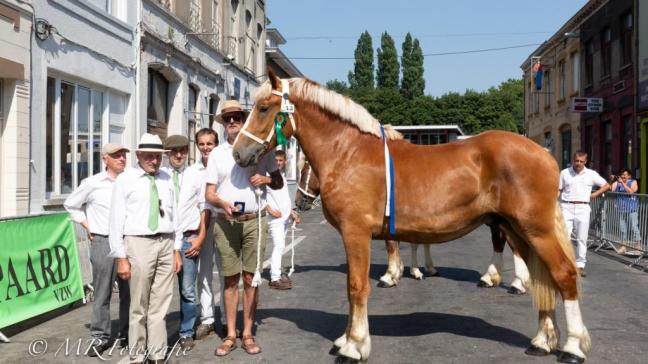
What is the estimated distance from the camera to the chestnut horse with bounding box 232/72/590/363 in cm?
512

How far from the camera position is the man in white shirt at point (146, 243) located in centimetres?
484

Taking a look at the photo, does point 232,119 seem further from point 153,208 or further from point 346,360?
point 346,360

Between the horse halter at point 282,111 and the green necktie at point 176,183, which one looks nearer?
the horse halter at point 282,111

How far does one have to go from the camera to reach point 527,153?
5.16 m

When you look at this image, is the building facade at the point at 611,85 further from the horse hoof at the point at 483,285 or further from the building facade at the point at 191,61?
the horse hoof at the point at 483,285

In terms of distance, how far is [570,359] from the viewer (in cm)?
511

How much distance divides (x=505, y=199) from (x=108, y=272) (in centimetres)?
373

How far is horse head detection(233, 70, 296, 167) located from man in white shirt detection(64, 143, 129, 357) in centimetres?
151

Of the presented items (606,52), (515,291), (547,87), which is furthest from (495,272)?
(547,87)

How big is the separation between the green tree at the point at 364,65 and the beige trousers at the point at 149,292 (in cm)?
7168

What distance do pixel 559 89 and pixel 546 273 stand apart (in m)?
32.0

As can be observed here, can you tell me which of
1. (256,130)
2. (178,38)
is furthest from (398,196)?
(178,38)

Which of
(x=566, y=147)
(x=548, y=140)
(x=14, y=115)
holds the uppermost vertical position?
(x=548, y=140)

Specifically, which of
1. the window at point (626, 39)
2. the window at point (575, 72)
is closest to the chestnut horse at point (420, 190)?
the window at point (626, 39)
